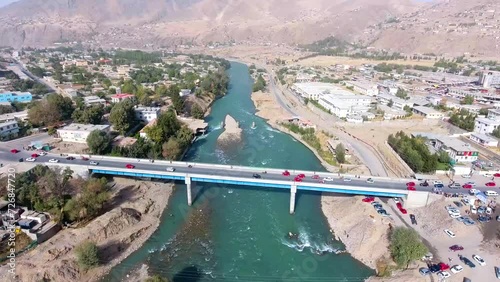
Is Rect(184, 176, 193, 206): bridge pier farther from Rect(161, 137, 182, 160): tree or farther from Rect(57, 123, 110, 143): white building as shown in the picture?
Rect(57, 123, 110, 143): white building

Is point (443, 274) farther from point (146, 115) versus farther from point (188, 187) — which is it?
point (146, 115)

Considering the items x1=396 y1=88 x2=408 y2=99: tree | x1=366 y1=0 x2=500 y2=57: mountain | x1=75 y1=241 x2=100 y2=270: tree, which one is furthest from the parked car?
x1=366 y1=0 x2=500 y2=57: mountain

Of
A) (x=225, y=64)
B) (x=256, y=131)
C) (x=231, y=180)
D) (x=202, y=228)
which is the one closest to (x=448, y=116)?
(x=256, y=131)

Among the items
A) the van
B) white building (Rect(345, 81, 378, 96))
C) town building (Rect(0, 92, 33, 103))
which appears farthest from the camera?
white building (Rect(345, 81, 378, 96))

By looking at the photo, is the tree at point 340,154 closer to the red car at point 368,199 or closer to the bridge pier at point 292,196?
the red car at point 368,199

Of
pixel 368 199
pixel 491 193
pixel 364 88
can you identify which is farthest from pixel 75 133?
pixel 364 88
